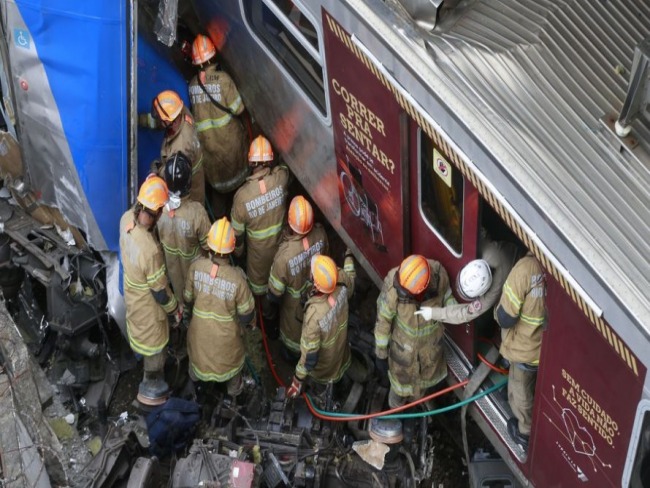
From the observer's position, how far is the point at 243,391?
7.15 meters

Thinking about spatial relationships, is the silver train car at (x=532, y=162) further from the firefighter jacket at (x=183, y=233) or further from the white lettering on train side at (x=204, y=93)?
the white lettering on train side at (x=204, y=93)

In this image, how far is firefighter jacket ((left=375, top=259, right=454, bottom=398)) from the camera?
19.7 feet

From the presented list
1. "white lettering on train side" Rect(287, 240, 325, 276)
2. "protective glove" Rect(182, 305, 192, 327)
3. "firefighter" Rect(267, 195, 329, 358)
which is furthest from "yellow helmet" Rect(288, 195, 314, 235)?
"protective glove" Rect(182, 305, 192, 327)

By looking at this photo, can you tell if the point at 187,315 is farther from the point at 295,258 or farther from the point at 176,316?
the point at 295,258

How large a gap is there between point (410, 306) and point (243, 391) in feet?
5.39

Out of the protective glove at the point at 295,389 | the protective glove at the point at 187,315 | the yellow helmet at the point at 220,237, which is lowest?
the protective glove at the point at 295,389

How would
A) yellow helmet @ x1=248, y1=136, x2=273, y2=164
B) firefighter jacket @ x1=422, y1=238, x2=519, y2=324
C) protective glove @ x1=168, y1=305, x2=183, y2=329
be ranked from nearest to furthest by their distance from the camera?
firefighter jacket @ x1=422, y1=238, x2=519, y2=324, protective glove @ x1=168, y1=305, x2=183, y2=329, yellow helmet @ x1=248, y1=136, x2=273, y2=164

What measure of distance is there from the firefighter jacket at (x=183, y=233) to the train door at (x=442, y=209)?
1498mm

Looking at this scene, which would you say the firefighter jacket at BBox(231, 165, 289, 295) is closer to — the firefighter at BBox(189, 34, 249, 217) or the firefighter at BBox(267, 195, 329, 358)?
the firefighter at BBox(267, 195, 329, 358)

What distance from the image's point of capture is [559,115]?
493 centimetres

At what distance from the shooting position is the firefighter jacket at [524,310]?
208 inches

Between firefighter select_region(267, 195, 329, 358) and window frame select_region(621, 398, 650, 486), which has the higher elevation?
window frame select_region(621, 398, 650, 486)

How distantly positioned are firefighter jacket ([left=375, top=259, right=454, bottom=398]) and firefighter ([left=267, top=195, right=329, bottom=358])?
80cm

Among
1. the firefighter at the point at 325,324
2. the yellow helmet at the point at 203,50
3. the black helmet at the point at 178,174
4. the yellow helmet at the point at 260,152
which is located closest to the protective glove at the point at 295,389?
the firefighter at the point at 325,324
